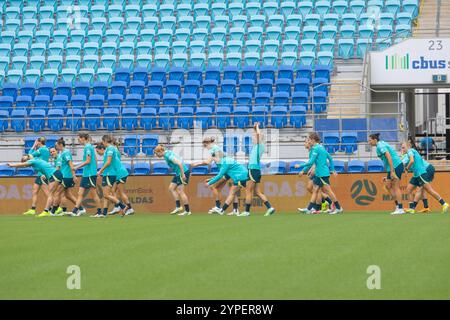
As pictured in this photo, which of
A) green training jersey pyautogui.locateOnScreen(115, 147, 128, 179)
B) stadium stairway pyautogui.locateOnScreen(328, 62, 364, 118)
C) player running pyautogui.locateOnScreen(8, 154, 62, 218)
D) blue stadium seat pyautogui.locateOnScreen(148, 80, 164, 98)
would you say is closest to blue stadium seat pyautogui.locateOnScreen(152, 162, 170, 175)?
green training jersey pyautogui.locateOnScreen(115, 147, 128, 179)

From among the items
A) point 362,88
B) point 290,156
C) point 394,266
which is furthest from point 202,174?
point 394,266

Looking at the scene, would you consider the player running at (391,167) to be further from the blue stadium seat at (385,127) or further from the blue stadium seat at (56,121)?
the blue stadium seat at (56,121)

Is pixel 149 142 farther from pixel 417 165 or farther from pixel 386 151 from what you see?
pixel 417 165

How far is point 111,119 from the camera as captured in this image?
101ft

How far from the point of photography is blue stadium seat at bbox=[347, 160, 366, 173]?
26852 millimetres

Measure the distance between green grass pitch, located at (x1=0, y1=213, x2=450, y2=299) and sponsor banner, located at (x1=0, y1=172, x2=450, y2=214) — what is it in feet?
28.8

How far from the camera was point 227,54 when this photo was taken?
1346 inches

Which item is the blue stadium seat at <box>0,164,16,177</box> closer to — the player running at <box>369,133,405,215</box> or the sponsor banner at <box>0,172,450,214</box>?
the sponsor banner at <box>0,172,450,214</box>

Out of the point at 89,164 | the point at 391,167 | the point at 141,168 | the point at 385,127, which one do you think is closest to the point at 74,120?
the point at 141,168

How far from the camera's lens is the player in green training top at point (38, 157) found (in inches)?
958

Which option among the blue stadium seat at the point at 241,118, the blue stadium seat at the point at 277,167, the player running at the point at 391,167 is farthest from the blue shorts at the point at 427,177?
the blue stadium seat at the point at 241,118

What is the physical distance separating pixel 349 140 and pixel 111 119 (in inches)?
301

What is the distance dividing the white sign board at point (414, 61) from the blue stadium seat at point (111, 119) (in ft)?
27.4

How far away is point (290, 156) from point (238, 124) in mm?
2234
